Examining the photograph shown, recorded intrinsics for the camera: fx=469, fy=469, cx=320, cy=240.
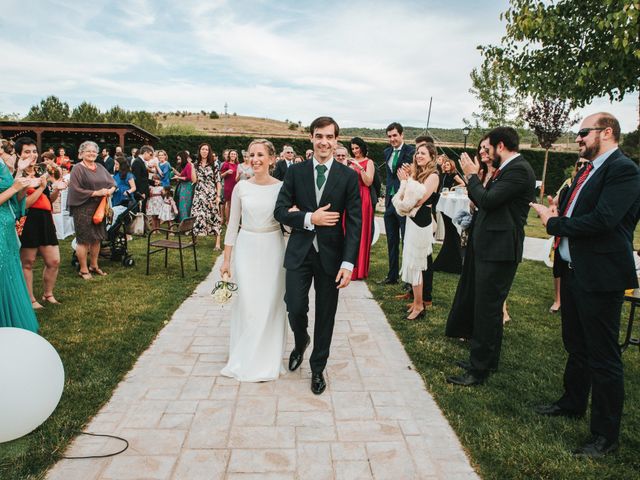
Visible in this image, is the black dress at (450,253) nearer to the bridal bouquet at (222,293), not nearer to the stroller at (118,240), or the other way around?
the bridal bouquet at (222,293)

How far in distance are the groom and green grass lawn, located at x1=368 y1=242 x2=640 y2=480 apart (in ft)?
3.89

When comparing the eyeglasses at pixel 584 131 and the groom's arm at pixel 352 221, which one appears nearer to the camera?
the eyeglasses at pixel 584 131

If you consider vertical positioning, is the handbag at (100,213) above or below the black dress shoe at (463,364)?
above

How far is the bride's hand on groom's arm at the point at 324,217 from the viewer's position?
11.0 ft

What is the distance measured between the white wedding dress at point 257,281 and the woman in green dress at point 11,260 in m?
1.93

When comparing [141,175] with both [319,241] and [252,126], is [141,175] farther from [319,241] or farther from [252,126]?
[252,126]

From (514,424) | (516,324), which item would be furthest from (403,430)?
(516,324)

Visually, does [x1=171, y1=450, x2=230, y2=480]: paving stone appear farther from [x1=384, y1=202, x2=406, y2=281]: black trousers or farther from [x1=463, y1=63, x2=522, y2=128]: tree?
[x1=463, y1=63, x2=522, y2=128]: tree

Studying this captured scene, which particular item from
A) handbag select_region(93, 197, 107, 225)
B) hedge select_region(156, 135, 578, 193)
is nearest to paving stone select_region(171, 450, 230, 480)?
handbag select_region(93, 197, 107, 225)

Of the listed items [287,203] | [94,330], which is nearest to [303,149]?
[94,330]

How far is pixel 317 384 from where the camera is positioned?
375 centimetres

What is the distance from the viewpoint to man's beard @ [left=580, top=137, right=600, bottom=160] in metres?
2.94

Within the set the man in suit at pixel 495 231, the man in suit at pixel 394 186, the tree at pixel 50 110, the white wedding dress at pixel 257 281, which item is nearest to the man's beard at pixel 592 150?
the man in suit at pixel 495 231

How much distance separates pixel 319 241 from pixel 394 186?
4.18 metres
